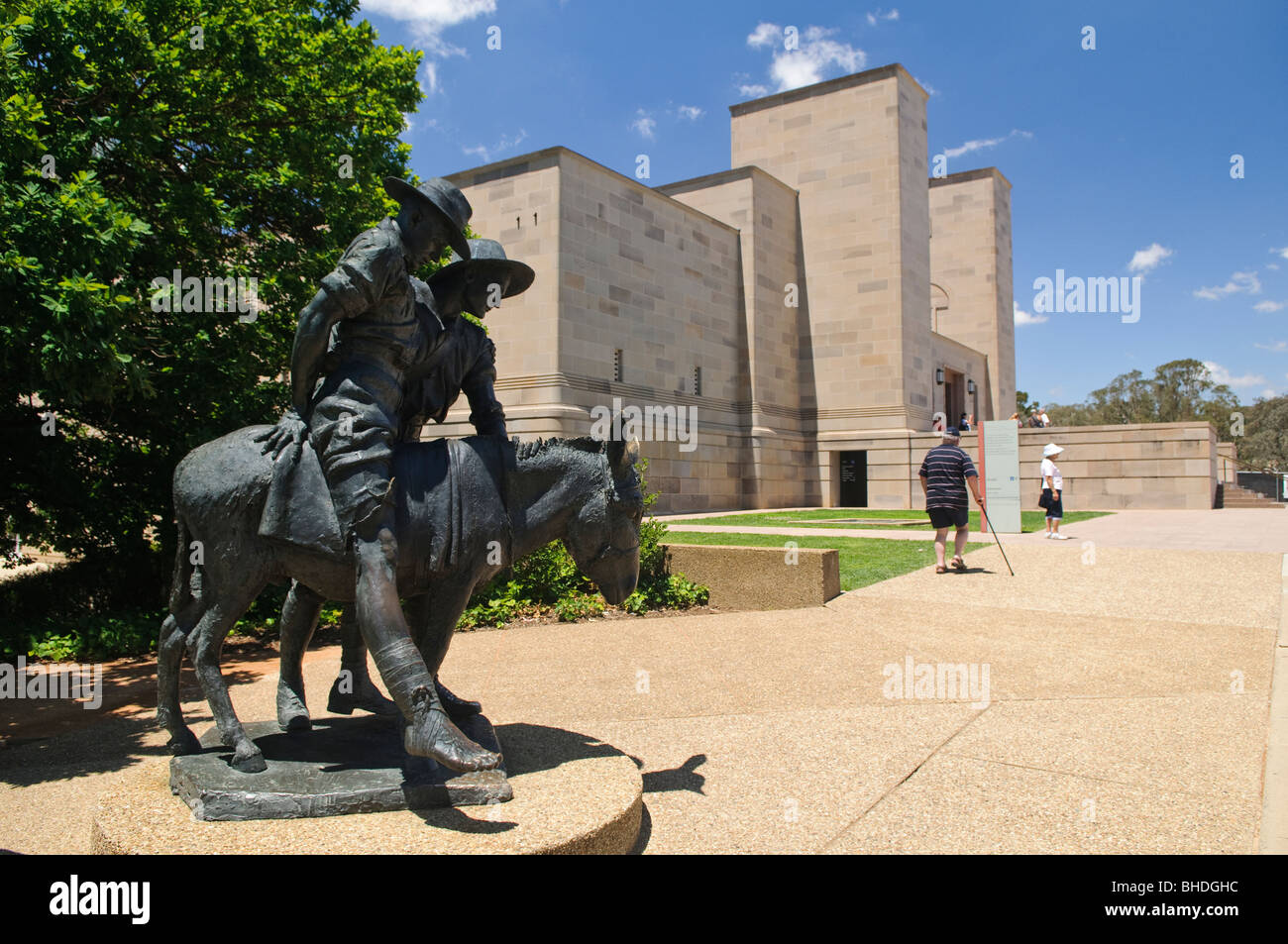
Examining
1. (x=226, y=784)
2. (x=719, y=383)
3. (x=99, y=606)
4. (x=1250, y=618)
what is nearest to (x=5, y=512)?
(x=99, y=606)

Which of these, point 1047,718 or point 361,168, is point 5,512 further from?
point 1047,718

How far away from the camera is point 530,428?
2134cm

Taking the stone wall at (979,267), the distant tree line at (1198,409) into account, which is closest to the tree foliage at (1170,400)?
the distant tree line at (1198,409)

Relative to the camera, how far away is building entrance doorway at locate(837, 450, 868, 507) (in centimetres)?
3136

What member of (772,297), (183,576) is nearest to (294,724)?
(183,576)

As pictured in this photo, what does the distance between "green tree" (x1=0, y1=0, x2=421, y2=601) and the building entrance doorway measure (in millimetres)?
23341

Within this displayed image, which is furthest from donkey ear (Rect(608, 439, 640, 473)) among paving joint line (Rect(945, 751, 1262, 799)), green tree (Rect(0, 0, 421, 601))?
green tree (Rect(0, 0, 421, 601))

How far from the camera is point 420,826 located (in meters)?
3.34

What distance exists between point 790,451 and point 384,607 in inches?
1079

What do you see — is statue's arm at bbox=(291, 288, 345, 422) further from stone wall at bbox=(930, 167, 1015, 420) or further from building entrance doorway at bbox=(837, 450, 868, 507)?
stone wall at bbox=(930, 167, 1015, 420)

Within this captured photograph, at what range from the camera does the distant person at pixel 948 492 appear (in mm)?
12453

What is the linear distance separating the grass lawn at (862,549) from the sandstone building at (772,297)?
8.59 metres

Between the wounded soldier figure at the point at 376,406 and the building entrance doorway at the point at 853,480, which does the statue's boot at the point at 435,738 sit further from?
the building entrance doorway at the point at 853,480
